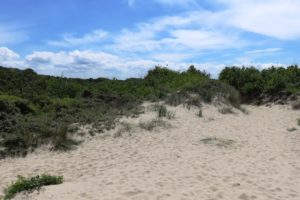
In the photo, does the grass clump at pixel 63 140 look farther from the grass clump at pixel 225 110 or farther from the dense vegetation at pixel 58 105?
the grass clump at pixel 225 110

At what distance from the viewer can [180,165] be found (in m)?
9.90

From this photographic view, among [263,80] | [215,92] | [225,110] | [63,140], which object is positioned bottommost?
[63,140]

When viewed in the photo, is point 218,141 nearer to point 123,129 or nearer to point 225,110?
point 123,129

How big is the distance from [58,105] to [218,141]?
283 inches

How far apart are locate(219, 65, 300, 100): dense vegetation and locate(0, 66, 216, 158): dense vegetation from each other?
2068 mm

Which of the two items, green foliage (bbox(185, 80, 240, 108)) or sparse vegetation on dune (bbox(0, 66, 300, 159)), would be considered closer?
sparse vegetation on dune (bbox(0, 66, 300, 159))

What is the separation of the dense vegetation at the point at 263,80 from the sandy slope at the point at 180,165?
284 inches

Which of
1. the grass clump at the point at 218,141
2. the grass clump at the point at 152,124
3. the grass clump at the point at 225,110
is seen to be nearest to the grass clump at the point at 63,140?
the grass clump at the point at 152,124

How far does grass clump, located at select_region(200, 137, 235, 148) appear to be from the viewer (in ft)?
41.5

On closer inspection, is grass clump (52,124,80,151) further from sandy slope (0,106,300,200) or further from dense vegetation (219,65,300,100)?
dense vegetation (219,65,300,100)

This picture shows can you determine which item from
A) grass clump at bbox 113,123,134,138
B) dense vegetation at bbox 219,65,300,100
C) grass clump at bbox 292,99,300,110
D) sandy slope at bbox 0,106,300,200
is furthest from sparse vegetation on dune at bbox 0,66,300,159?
grass clump at bbox 292,99,300,110

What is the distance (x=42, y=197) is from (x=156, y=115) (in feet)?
31.2

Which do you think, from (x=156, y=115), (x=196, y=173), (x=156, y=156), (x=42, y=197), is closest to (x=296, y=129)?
(x=156, y=115)

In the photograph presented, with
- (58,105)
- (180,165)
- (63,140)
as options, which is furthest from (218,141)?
(58,105)
